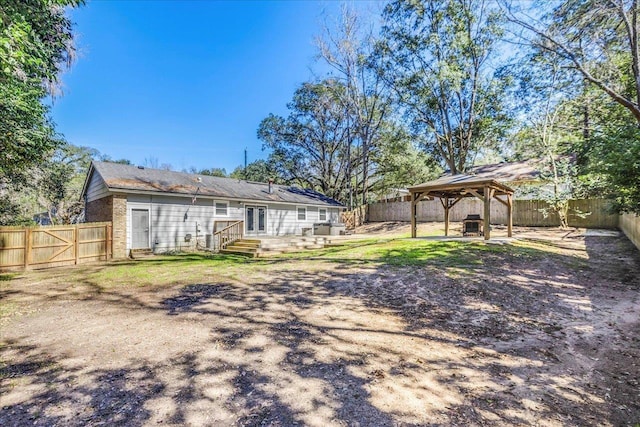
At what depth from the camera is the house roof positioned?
41.5 feet

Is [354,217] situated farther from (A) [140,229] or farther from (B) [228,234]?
(A) [140,229]

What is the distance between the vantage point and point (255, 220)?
661 inches

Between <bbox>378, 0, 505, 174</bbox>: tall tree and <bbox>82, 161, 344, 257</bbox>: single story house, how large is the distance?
12368 mm

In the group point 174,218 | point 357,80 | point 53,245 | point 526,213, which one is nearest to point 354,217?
point 357,80

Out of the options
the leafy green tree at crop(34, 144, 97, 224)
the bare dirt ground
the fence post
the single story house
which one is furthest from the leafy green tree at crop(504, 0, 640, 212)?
the leafy green tree at crop(34, 144, 97, 224)

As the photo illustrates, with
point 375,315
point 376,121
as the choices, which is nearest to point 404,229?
point 376,121

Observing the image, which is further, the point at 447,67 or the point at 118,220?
the point at 447,67

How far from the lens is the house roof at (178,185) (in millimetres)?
12664

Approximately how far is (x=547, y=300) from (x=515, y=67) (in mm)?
15839

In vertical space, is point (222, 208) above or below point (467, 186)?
below

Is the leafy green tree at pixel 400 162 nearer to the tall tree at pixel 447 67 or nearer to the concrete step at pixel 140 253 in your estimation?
the tall tree at pixel 447 67

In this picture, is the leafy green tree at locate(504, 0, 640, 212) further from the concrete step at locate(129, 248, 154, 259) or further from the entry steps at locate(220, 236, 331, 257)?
the concrete step at locate(129, 248, 154, 259)

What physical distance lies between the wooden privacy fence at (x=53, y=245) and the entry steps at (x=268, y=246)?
4690mm

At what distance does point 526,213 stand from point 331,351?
20270 mm
